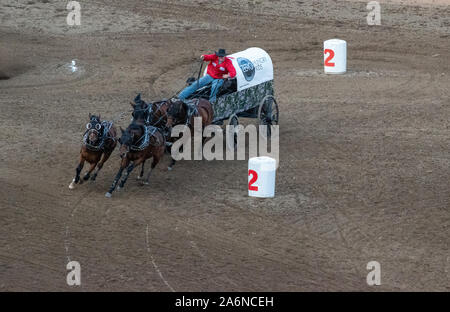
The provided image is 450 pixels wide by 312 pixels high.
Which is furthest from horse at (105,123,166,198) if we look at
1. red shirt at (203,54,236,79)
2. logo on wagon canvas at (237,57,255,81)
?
logo on wagon canvas at (237,57,255,81)

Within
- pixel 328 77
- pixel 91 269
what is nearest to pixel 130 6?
pixel 328 77

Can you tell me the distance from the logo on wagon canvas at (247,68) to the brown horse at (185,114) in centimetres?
146

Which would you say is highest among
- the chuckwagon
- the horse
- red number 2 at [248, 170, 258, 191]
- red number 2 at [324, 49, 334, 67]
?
red number 2 at [324, 49, 334, 67]

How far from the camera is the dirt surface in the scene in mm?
13234

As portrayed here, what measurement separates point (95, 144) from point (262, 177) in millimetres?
3016

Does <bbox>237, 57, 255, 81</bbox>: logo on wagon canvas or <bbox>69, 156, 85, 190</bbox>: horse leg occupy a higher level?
<bbox>237, 57, 255, 81</bbox>: logo on wagon canvas

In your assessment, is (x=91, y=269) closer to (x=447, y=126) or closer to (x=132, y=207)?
(x=132, y=207)

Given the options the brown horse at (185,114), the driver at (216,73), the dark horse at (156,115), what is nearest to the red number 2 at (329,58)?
the driver at (216,73)

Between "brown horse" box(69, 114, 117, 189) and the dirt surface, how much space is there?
1.16ft

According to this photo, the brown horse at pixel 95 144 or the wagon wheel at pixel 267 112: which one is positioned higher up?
the wagon wheel at pixel 267 112

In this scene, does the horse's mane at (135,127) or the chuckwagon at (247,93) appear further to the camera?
the chuckwagon at (247,93)

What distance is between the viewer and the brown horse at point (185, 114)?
55.7 ft

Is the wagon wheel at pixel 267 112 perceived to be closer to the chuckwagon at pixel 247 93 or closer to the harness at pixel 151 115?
the chuckwagon at pixel 247 93

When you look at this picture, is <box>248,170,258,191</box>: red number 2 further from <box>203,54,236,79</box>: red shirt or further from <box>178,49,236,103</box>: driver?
<box>203,54,236,79</box>: red shirt
